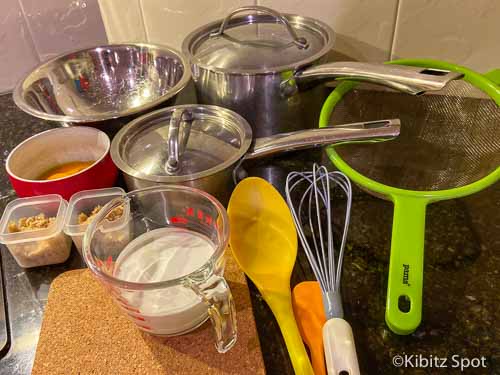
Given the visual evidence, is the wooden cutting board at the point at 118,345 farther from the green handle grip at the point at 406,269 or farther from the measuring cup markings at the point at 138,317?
the green handle grip at the point at 406,269

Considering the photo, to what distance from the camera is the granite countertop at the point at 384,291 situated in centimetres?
42

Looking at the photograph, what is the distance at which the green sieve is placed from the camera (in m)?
0.57

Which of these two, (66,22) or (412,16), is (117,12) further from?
(412,16)

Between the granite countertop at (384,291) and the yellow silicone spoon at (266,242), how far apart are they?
0.02 metres

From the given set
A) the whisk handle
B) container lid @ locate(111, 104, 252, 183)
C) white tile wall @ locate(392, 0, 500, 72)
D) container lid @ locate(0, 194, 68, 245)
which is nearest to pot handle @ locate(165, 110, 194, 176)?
container lid @ locate(111, 104, 252, 183)

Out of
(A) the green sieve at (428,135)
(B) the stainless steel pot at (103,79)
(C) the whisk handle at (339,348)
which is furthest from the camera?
(B) the stainless steel pot at (103,79)

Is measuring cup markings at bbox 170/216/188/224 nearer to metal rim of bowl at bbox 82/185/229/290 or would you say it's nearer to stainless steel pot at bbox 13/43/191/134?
metal rim of bowl at bbox 82/185/229/290

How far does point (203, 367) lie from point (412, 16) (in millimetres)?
538

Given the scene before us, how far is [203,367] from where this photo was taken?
0.41 meters

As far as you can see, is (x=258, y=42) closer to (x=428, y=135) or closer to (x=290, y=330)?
(x=428, y=135)

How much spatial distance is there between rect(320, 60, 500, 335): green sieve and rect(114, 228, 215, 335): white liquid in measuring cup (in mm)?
189

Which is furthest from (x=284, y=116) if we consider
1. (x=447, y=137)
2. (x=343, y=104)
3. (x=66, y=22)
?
(x=66, y=22)

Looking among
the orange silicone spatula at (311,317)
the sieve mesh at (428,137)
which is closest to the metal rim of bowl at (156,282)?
the orange silicone spatula at (311,317)

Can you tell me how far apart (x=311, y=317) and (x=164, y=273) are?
0.48 ft
